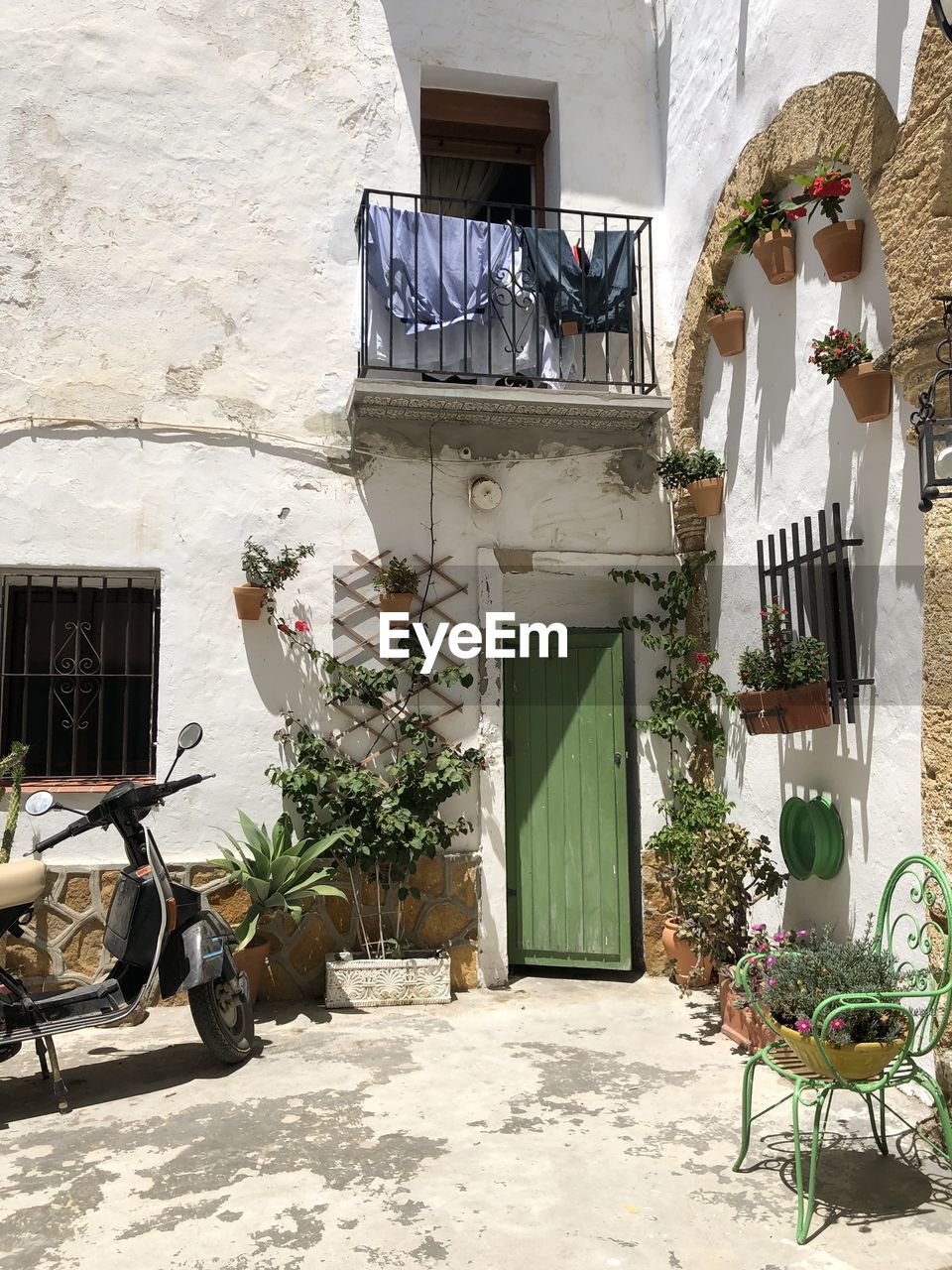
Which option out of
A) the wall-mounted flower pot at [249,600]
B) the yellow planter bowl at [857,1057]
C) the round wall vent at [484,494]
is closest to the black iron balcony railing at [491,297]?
the round wall vent at [484,494]

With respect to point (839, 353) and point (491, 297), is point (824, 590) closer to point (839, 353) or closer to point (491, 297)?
point (839, 353)

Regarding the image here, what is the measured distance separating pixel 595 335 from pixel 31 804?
171 inches

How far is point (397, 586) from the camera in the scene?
18.8ft

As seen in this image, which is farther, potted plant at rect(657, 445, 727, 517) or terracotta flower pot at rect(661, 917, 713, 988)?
potted plant at rect(657, 445, 727, 517)

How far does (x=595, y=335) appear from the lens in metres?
6.38

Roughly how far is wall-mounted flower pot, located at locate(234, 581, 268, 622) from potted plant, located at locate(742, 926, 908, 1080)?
3338 mm

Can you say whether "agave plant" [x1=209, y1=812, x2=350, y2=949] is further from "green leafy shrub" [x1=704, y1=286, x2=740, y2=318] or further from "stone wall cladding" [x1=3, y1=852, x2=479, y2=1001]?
"green leafy shrub" [x1=704, y1=286, x2=740, y2=318]

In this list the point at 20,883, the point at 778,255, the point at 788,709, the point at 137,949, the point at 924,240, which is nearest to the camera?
the point at 924,240

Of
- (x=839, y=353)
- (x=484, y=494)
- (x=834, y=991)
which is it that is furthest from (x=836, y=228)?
(x=834, y=991)

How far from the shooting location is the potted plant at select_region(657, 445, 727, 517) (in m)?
5.65

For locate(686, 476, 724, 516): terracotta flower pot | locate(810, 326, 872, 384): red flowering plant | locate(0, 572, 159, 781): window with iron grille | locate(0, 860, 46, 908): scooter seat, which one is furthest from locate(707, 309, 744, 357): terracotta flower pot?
locate(0, 860, 46, 908): scooter seat

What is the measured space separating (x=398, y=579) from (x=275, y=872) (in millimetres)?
1746

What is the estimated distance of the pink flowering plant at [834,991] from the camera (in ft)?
9.78

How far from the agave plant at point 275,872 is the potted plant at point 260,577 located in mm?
1134
